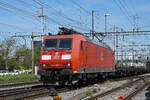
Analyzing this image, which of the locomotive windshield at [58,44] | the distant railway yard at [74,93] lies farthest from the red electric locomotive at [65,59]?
the distant railway yard at [74,93]

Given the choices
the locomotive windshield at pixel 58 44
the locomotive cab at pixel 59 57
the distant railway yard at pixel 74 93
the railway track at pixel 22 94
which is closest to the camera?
the railway track at pixel 22 94

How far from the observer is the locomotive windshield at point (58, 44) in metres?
15.4

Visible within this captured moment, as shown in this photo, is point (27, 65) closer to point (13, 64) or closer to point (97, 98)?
point (13, 64)

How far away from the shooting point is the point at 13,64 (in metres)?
53.4

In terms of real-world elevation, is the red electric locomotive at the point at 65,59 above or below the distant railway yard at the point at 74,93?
above

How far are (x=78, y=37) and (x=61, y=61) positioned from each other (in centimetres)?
188

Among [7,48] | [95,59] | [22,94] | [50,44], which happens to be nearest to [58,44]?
[50,44]

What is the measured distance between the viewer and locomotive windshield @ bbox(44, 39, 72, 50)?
15429 mm

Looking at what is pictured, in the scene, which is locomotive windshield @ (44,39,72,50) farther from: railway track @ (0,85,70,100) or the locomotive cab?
railway track @ (0,85,70,100)

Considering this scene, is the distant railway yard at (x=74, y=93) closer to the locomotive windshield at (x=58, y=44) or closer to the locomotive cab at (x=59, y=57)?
the locomotive cab at (x=59, y=57)

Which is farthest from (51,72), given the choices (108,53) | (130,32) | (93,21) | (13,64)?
(13,64)

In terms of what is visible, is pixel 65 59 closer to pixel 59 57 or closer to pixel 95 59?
pixel 59 57

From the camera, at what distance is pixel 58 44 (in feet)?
51.4

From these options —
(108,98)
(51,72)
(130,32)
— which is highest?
(130,32)
